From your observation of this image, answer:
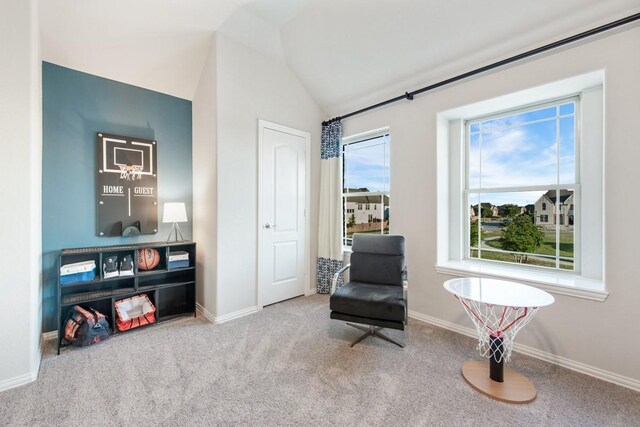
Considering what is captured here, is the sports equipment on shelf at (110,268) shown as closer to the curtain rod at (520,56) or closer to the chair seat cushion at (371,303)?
the chair seat cushion at (371,303)

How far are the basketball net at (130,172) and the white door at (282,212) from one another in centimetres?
132

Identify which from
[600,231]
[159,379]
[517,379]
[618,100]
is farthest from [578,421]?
[159,379]

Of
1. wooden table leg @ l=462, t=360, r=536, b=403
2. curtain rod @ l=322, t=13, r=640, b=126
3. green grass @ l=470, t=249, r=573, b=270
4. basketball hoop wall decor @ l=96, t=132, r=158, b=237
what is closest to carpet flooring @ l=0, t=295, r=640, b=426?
wooden table leg @ l=462, t=360, r=536, b=403

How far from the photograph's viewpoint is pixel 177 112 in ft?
10.8

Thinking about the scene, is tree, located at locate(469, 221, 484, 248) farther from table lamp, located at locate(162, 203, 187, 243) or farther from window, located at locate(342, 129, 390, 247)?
table lamp, located at locate(162, 203, 187, 243)

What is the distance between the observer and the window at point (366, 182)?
11.5 ft

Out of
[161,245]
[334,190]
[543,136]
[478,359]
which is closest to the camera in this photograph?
[478,359]

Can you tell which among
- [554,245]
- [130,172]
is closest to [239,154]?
[130,172]

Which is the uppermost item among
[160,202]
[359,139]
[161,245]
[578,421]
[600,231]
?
[359,139]

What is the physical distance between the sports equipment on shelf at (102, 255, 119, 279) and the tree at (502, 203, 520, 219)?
388 cm

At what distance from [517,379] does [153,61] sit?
4285mm

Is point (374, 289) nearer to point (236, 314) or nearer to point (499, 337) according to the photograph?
A: point (499, 337)

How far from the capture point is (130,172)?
2.94 meters

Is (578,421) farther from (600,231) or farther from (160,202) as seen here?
(160,202)
